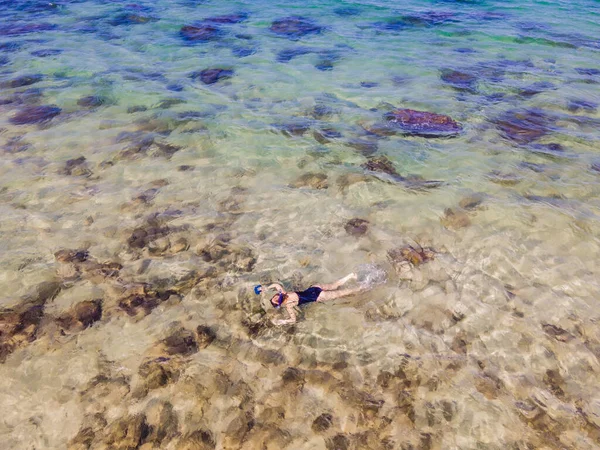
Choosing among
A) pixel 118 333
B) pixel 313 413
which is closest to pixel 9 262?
pixel 118 333

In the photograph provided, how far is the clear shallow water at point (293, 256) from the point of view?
4914mm

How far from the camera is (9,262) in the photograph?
678 centimetres

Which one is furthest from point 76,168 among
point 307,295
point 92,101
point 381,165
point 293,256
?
point 381,165

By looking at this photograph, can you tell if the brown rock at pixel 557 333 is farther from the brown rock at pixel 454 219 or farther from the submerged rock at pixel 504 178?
the submerged rock at pixel 504 178

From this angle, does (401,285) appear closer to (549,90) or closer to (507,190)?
(507,190)

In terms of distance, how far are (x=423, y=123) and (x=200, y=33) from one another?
38.0 ft

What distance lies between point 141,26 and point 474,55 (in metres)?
14.3

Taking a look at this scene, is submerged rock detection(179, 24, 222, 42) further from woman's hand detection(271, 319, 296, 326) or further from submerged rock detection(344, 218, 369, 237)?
woman's hand detection(271, 319, 296, 326)

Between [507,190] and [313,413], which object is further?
[507,190]

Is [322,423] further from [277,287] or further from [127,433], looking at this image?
[127,433]

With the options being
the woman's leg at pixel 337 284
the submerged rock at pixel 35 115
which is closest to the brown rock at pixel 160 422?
the woman's leg at pixel 337 284

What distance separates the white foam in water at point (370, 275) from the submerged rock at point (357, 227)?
0.85 m

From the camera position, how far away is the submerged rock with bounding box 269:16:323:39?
18422 mm

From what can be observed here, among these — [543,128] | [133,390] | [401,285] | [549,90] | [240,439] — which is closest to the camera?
[240,439]
